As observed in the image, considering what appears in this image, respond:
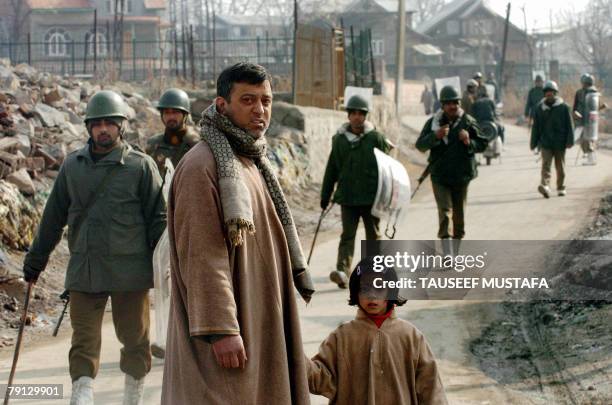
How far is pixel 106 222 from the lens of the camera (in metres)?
7.03

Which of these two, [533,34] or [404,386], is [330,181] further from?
[533,34]

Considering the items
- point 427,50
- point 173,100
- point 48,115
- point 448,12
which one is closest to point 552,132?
point 48,115

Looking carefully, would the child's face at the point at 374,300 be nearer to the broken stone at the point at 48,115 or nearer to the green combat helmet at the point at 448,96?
the green combat helmet at the point at 448,96

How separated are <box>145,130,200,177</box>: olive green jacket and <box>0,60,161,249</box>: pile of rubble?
3.37 meters

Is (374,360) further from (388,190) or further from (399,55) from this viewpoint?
(399,55)

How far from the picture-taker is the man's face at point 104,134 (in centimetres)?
714

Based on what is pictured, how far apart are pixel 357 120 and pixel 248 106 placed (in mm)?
6611

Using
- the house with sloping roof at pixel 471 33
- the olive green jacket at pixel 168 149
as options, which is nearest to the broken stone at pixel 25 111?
the olive green jacket at pixel 168 149

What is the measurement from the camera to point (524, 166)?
25406 mm

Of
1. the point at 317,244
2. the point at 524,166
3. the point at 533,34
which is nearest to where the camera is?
the point at 317,244

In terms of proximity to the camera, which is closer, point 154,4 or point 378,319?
point 378,319

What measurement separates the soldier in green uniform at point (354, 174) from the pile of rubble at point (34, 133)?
3.29 m

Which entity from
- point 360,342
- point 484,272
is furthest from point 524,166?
point 360,342

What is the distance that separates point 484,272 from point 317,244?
3.32 metres
